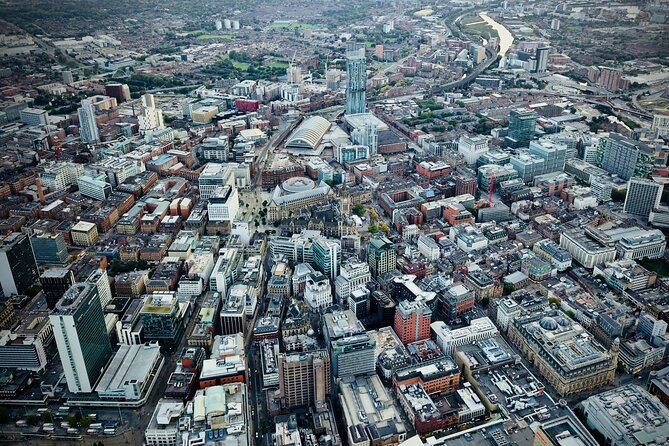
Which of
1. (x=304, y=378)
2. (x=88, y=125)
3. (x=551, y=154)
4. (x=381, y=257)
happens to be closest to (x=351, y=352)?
(x=304, y=378)

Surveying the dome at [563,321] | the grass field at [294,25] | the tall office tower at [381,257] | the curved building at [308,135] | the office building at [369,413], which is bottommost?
the office building at [369,413]

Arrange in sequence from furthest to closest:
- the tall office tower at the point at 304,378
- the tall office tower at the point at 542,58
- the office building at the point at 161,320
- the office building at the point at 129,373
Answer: the tall office tower at the point at 542,58, the office building at the point at 161,320, the office building at the point at 129,373, the tall office tower at the point at 304,378

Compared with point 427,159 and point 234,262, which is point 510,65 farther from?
point 234,262

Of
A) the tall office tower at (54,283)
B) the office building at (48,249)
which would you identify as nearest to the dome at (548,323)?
the tall office tower at (54,283)

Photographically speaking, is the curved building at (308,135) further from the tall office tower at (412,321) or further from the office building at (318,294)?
the tall office tower at (412,321)

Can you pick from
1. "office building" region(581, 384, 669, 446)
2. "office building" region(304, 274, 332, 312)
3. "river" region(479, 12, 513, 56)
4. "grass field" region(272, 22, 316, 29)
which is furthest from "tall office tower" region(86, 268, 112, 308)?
"grass field" region(272, 22, 316, 29)

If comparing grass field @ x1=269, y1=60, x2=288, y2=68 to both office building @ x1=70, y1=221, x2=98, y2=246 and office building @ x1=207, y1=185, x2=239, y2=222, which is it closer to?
office building @ x1=207, y1=185, x2=239, y2=222
